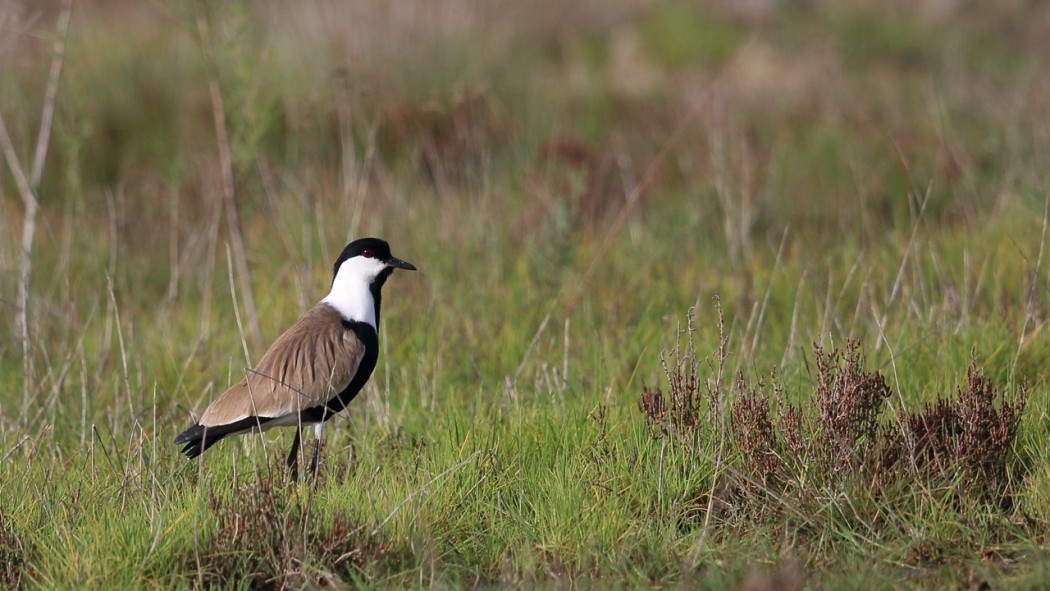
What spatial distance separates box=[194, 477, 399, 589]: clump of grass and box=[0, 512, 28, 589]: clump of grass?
57cm

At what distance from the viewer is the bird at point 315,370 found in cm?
427

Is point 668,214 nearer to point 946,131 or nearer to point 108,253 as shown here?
point 946,131

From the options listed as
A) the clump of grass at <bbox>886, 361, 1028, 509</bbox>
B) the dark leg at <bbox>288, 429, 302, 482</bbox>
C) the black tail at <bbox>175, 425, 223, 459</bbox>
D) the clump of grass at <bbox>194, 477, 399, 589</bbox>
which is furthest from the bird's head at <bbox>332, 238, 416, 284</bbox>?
the clump of grass at <bbox>886, 361, 1028, 509</bbox>

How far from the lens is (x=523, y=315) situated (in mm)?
6133

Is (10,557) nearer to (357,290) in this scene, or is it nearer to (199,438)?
(199,438)

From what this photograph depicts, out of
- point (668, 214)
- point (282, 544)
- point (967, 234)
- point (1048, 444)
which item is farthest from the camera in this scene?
point (668, 214)

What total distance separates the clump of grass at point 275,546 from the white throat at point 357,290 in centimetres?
107

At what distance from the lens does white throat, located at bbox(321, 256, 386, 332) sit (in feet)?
15.4

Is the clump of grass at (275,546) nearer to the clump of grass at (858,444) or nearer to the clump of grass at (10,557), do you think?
the clump of grass at (10,557)

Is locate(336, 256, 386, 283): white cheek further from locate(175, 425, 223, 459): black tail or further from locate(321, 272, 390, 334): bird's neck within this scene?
locate(175, 425, 223, 459): black tail

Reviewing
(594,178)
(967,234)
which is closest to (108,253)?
(594,178)

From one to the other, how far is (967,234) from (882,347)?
1.73 metres

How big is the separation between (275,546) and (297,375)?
2.67ft

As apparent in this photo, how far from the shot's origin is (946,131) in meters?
9.22
